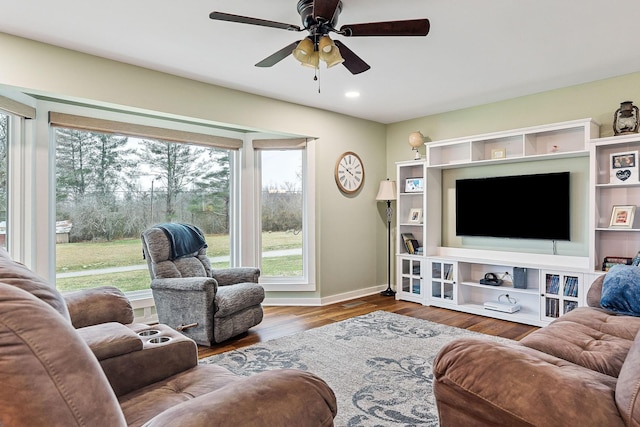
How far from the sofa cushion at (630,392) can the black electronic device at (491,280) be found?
10.9ft

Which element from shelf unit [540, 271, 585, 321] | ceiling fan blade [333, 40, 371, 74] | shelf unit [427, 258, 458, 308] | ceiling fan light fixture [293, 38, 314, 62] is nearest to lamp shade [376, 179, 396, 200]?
shelf unit [427, 258, 458, 308]

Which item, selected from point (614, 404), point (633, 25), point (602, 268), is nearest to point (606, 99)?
point (633, 25)

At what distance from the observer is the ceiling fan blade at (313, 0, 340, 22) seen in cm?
200

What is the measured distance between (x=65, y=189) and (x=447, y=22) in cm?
358

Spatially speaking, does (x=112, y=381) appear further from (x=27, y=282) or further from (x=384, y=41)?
(x=384, y=41)

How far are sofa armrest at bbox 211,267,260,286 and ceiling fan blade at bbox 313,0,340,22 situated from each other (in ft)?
8.56

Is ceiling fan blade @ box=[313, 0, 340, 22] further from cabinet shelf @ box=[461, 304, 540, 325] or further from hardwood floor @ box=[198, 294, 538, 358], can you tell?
cabinet shelf @ box=[461, 304, 540, 325]

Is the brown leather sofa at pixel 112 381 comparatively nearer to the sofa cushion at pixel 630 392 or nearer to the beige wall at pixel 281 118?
the sofa cushion at pixel 630 392

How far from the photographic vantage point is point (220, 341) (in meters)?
3.28

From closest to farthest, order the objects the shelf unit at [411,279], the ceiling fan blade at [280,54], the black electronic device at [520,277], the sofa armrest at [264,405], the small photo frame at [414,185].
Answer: the sofa armrest at [264,405]
the ceiling fan blade at [280,54]
the black electronic device at [520,277]
the shelf unit at [411,279]
the small photo frame at [414,185]

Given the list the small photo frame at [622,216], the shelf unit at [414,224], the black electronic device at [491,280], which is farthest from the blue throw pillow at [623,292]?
the shelf unit at [414,224]

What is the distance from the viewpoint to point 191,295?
3.24 metres

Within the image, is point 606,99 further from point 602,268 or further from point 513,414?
point 513,414

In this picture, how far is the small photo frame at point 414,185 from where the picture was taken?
16.3 ft
